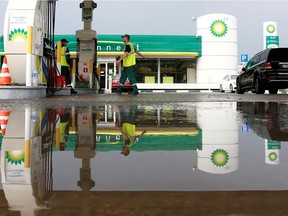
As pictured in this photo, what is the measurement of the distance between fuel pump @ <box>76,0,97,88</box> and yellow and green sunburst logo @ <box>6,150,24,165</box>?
15.2 meters

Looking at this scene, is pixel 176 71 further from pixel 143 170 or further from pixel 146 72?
pixel 143 170

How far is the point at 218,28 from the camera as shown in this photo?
3741 cm

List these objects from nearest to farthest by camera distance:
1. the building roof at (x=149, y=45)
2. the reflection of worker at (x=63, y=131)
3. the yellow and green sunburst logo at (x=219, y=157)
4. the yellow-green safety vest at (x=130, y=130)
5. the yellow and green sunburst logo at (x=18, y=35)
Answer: the yellow and green sunburst logo at (x=219, y=157) < the reflection of worker at (x=63, y=131) < the yellow-green safety vest at (x=130, y=130) < the yellow and green sunburst logo at (x=18, y=35) < the building roof at (x=149, y=45)

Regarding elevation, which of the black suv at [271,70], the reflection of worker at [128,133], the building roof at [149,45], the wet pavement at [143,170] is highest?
the building roof at [149,45]

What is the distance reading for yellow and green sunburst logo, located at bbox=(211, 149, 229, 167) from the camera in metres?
2.43

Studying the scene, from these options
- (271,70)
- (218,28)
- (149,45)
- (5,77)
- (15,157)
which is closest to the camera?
(15,157)

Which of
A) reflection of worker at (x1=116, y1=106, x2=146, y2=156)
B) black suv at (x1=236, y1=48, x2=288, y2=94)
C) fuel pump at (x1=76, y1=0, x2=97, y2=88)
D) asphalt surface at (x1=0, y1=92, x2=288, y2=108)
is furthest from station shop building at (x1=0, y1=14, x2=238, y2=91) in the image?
reflection of worker at (x1=116, y1=106, x2=146, y2=156)

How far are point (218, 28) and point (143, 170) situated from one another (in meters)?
37.0

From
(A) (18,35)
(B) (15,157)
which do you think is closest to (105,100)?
(A) (18,35)

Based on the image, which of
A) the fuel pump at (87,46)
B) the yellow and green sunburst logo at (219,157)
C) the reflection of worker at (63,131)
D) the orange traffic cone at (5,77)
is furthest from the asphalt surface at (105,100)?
the fuel pump at (87,46)

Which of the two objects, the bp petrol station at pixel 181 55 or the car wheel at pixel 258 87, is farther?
the bp petrol station at pixel 181 55

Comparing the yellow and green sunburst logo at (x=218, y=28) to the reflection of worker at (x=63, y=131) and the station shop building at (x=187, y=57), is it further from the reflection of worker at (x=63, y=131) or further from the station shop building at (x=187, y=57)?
the reflection of worker at (x=63, y=131)

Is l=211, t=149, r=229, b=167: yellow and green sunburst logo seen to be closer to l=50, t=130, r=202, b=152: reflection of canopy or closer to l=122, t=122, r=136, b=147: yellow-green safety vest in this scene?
l=50, t=130, r=202, b=152: reflection of canopy

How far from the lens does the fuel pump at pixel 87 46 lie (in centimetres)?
1791
